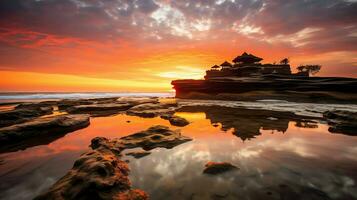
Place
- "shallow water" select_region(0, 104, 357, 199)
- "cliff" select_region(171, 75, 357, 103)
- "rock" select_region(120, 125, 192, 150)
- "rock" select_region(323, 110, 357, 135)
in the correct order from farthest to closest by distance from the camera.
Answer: "cliff" select_region(171, 75, 357, 103) → "rock" select_region(323, 110, 357, 135) → "rock" select_region(120, 125, 192, 150) → "shallow water" select_region(0, 104, 357, 199)

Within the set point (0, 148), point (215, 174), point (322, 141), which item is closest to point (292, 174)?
point (215, 174)

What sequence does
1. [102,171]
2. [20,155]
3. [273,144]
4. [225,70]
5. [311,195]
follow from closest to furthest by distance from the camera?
[311,195]
[102,171]
[20,155]
[273,144]
[225,70]

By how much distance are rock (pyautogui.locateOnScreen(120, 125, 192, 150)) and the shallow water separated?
0.33 meters

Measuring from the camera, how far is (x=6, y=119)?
7.67m

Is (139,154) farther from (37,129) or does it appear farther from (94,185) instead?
(37,129)

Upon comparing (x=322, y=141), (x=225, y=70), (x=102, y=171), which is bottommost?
(x=322, y=141)

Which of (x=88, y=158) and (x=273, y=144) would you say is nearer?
(x=88, y=158)

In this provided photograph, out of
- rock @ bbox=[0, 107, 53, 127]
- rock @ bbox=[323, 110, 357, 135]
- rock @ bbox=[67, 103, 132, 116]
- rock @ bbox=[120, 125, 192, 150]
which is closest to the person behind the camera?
rock @ bbox=[120, 125, 192, 150]

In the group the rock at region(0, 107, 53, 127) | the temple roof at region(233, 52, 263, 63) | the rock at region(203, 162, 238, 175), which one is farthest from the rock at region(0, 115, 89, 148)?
the temple roof at region(233, 52, 263, 63)

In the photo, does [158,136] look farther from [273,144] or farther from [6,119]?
[6,119]

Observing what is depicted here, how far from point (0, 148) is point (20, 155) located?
3.87 ft

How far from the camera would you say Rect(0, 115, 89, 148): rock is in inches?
196

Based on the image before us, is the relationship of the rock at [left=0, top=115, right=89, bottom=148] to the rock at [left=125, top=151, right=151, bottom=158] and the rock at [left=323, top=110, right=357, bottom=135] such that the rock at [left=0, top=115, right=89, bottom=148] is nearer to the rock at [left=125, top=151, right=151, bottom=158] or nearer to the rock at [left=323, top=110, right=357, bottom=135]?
the rock at [left=125, top=151, right=151, bottom=158]

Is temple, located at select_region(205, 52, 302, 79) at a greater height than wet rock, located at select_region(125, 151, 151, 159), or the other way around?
temple, located at select_region(205, 52, 302, 79)
